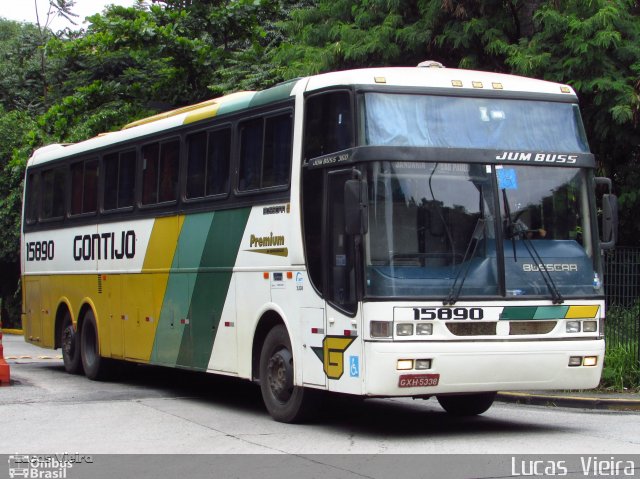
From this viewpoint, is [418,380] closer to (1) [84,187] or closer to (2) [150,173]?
(2) [150,173]

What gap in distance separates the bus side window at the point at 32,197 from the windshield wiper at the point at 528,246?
11.5m

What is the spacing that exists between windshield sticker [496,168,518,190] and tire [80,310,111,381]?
856 cm

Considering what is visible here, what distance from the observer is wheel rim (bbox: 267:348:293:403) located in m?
11.6

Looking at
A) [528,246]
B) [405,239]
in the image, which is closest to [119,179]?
[405,239]

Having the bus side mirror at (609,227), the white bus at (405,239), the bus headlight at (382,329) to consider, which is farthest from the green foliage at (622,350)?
the bus headlight at (382,329)

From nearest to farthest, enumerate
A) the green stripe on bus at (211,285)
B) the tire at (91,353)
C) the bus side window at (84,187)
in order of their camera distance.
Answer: the green stripe on bus at (211,285)
the tire at (91,353)
the bus side window at (84,187)

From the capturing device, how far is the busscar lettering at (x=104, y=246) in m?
15.8

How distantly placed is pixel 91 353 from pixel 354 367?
830 centimetres

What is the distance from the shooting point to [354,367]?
33.9 ft

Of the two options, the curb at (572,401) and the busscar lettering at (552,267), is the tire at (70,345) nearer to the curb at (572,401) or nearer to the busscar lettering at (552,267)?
the curb at (572,401)

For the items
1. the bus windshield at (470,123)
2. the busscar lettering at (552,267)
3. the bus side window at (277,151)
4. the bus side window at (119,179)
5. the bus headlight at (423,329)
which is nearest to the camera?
the bus headlight at (423,329)
